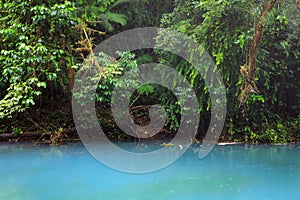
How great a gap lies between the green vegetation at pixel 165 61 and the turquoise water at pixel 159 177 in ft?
3.20

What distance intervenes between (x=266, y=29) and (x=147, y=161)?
2.92 meters

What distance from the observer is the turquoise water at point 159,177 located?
364 cm

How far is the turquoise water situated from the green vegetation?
97 cm

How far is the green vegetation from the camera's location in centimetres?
591

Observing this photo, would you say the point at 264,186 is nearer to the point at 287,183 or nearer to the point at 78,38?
the point at 287,183

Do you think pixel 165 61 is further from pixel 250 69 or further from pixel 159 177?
pixel 159 177

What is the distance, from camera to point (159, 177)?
4371mm

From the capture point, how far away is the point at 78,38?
21.9 feet

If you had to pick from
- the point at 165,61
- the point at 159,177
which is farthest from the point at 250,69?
the point at 159,177

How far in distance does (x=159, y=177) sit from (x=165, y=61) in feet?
9.40

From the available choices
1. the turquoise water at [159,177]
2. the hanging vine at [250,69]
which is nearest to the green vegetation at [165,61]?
the hanging vine at [250,69]

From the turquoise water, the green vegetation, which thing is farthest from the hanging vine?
the turquoise water

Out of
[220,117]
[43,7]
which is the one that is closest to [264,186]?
[220,117]

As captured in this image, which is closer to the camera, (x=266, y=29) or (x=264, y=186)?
(x=264, y=186)
